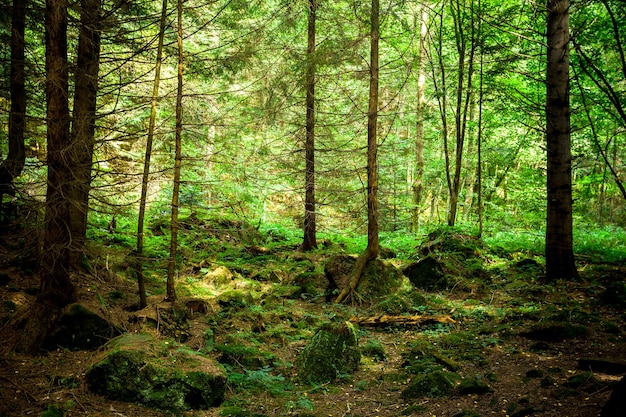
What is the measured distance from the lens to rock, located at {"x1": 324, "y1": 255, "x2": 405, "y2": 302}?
9.85 metres

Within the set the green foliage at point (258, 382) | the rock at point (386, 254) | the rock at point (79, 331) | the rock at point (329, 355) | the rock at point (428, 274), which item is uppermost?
the rock at point (386, 254)

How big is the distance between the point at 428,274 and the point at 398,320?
2.62 meters

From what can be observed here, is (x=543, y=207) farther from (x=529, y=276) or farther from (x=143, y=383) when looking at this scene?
(x=143, y=383)

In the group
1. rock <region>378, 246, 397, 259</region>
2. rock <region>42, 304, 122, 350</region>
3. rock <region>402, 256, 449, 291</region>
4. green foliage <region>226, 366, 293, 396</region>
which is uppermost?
rock <region>378, 246, 397, 259</region>

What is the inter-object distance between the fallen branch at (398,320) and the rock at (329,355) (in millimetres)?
1683

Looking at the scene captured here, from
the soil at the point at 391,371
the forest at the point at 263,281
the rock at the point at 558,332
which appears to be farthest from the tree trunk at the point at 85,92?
the rock at the point at 558,332

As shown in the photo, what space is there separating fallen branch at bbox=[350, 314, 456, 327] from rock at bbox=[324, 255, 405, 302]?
128cm

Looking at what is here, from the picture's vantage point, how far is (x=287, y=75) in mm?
13547

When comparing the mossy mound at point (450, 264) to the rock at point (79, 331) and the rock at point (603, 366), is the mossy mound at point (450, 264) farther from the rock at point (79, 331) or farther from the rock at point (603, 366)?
the rock at point (79, 331)

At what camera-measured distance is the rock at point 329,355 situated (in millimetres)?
6293

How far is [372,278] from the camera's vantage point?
10000mm

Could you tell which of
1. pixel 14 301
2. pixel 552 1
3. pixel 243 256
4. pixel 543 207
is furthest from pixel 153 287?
pixel 543 207

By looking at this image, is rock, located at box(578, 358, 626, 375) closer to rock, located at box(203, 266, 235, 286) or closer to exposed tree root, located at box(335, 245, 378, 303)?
exposed tree root, located at box(335, 245, 378, 303)

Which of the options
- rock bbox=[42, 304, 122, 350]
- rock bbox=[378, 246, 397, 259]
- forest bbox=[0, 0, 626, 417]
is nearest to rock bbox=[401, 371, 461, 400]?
forest bbox=[0, 0, 626, 417]
